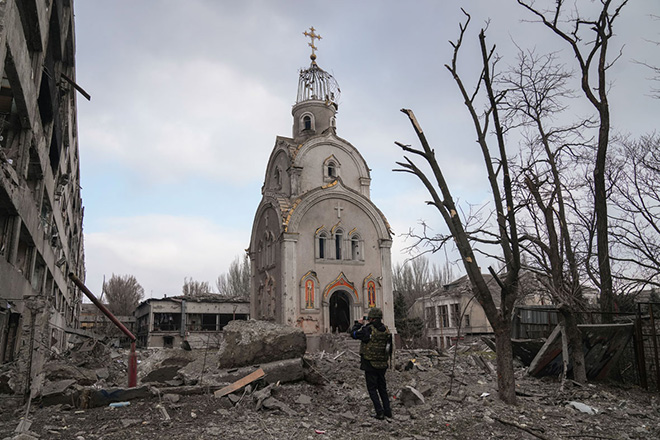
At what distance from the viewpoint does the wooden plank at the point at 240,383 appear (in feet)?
29.2

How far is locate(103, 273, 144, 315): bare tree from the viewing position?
197 feet

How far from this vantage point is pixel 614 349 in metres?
11.4

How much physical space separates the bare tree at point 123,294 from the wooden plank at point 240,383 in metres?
55.0

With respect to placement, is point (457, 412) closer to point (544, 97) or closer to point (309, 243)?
point (544, 97)

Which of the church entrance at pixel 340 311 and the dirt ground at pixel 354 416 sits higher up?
the church entrance at pixel 340 311

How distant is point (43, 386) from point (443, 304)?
3971 centimetres

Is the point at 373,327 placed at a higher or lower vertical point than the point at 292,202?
lower

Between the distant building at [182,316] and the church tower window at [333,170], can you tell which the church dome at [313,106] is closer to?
the church tower window at [333,170]

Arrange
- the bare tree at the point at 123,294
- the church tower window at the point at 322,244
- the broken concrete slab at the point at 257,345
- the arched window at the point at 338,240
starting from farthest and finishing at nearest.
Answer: the bare tree at the point at 123,294 < the arched window at the point at 338,240 < the church tower window at the point at 322,244 < the broken concrete slab at the point at 257,345

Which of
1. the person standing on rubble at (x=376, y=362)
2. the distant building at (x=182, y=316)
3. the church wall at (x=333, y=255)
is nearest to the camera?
the person standing on rubble at (x=376, y=362)

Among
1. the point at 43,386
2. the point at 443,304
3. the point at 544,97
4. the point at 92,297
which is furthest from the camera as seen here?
the point at 443,304

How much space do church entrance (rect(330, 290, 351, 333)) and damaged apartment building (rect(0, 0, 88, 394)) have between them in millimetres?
12960

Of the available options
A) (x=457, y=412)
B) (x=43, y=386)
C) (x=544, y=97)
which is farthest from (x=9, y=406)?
(x=544, y=97)

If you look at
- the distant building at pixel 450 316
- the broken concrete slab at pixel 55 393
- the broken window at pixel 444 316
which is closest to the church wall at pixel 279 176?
the broken concrete slab at pixel 55 393
